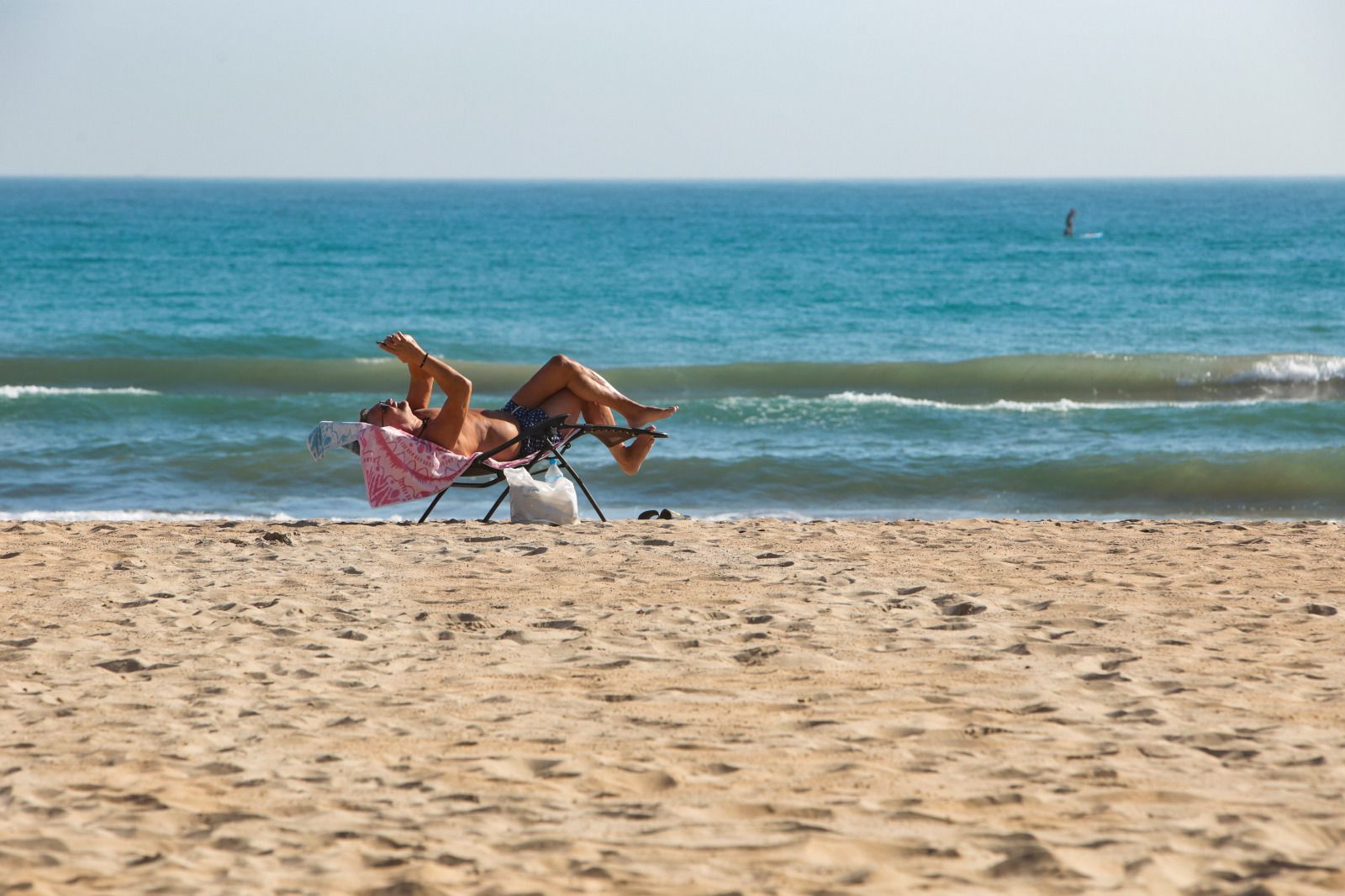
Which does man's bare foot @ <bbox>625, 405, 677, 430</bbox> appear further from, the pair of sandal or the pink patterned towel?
the pink patterned towel

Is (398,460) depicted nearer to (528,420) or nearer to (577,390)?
(528,420)

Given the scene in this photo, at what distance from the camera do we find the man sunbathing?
7352 mm

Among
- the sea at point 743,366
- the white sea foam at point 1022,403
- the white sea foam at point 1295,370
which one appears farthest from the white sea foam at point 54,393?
the white sea foam at point 1295,370

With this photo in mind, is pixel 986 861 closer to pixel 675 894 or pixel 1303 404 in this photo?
pixel 675 894

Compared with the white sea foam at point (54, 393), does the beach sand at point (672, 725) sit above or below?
above

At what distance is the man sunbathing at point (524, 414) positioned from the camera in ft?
24.1

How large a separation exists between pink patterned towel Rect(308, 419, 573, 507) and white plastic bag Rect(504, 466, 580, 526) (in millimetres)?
454

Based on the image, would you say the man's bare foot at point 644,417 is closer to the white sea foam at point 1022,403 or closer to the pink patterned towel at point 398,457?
the pink patterned towel at point 398,457

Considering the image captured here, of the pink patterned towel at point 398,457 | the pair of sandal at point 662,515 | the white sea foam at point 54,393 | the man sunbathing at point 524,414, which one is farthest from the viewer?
the white sea foam at point 54,393

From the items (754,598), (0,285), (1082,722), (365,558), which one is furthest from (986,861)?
(0,285)

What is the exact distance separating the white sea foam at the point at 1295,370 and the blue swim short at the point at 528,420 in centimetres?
1284

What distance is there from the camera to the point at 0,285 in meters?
29.2

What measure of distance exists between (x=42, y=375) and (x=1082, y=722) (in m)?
17.6

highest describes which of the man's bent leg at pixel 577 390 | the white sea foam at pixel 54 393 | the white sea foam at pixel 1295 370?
the man's bent leg at pixel 577 390
